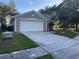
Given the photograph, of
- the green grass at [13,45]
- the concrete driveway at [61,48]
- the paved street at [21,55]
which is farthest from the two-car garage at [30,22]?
the paved street at [21,55]

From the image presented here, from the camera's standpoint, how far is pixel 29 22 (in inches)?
1086

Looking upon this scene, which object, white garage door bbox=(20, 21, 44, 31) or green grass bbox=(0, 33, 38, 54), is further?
white garage door bbox=(20, 21, 44, 31)

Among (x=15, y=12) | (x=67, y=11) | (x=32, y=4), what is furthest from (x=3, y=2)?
(x=67, y=11)

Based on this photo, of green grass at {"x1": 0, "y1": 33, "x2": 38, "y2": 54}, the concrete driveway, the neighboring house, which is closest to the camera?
the concrete driveway

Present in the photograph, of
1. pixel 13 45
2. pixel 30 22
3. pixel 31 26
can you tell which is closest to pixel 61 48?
pixel 13 45

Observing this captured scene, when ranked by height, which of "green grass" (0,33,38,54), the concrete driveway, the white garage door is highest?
the white garage door

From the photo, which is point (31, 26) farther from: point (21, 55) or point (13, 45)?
point (21, 55)

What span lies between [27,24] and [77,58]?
18.6 m

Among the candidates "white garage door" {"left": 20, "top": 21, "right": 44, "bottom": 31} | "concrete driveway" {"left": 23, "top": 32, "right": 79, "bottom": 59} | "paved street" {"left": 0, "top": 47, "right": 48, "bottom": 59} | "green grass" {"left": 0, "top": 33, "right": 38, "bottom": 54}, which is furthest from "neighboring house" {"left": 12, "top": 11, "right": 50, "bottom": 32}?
"paved street" {"left": 0, "top": 47, "right": 48, "bottom": 59}

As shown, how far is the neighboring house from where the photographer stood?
26.6 meters

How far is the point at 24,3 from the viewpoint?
35.1 m

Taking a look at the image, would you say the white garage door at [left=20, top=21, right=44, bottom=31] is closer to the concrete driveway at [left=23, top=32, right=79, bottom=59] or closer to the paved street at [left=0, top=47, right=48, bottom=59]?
the concrete driveway at [left=23, top=32, right=79, bottom=59]

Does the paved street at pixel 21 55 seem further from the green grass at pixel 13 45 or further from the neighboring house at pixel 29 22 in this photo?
the neighboring house at pixel 29 22

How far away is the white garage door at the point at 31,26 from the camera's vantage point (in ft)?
88.9
